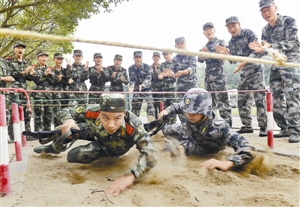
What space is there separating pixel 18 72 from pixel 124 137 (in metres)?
3.84

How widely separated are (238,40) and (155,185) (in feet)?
11.5

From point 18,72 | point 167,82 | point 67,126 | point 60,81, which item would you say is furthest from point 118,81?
point 67,126

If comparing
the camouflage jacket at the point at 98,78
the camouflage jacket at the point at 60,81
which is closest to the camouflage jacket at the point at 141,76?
the camouflage jacket at the point at 98,78

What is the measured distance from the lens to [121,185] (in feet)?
6.27

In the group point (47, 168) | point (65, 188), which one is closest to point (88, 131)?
point (47, 168)

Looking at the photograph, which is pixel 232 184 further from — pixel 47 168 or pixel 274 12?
pixel 274 12

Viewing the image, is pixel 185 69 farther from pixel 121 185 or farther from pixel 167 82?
pixel 121 185

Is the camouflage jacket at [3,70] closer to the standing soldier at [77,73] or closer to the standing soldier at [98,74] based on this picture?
the standing soldier at [77,73]

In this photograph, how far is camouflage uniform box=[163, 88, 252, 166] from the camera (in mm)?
2633

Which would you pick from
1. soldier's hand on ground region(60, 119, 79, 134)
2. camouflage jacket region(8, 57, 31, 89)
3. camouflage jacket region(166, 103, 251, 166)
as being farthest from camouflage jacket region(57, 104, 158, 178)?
camouflage jacket region(8, 57, 31, 89)

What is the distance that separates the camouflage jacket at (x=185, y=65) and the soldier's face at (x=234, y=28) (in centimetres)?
145

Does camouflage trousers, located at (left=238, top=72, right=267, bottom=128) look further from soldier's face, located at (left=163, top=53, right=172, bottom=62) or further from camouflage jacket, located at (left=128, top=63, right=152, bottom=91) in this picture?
camouflage jacket, located at (left=128, top=63, right=152, bottom=91)

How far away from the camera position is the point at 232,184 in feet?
7.23

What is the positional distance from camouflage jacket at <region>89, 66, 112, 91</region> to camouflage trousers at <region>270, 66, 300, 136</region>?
3609 mm
